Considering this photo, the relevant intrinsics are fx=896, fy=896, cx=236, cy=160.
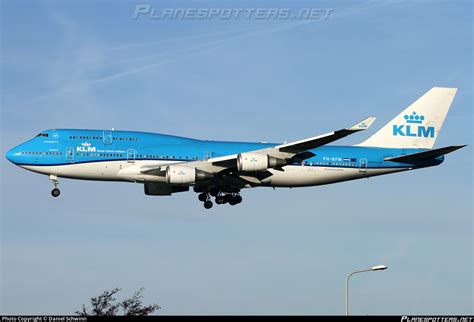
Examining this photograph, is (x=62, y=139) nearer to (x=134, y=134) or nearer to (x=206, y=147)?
(x=134, y=134)

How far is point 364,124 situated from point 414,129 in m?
17.9

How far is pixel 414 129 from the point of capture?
73125 millimetres

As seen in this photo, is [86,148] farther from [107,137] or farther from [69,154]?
[107,137]

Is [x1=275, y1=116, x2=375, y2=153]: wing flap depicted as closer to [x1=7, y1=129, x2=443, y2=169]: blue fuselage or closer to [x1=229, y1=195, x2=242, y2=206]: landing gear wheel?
[x1=7, y1=129, x2=443, y2=169]: blue fuselage

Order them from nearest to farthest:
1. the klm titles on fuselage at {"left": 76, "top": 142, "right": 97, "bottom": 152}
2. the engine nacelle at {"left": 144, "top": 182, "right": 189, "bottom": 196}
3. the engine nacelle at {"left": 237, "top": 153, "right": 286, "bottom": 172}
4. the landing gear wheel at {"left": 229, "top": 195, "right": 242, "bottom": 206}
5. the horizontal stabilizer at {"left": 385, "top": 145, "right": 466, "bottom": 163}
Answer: the engine nacelle at {"left": 237, "top": 153, "right": 286, "bottom": 172}, the klm titles on fuselage at {"left": 76, "top": 142, "right": 97, "bottom": 152}, the horizontal stabilizer at {"left": 385, "top": 145, "right": 466, "bottom": 163}, the engine nacelle at {"left": 144, "top": 182, "right": 189, "bottom": 196}, the landing gear wheel at {"left": 229, "top": 195, "right": 242, "bottom": 206}

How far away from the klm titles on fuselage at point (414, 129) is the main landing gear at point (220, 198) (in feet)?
46.8

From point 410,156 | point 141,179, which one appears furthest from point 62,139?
point 410,156

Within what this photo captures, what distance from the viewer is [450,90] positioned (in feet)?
248

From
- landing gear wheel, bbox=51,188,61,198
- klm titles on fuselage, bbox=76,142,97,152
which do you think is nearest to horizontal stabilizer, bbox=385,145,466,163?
klm titles on fuselage, bbox=76,142,97,152

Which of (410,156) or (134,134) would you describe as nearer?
(134,134)

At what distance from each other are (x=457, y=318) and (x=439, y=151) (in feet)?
101

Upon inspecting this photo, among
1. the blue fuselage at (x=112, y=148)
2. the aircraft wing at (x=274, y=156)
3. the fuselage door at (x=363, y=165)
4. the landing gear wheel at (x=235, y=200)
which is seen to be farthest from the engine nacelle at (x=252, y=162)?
the fuselage door at (x=363, y=165)

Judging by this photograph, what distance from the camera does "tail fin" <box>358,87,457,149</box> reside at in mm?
71375

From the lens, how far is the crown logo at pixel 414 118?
73750mm
